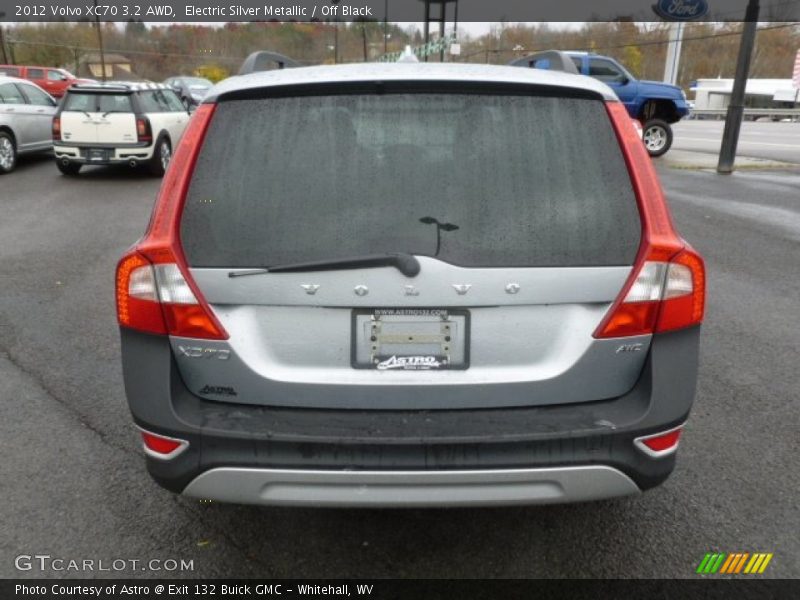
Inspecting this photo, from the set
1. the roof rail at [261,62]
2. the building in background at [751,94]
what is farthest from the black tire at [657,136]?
the building in background at [751,94]

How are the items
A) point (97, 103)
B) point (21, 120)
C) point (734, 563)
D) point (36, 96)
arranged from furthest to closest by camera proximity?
point (36, 96)
point (21, 120)
point (97, 103)
point (734, 563)

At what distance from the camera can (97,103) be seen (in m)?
12.0

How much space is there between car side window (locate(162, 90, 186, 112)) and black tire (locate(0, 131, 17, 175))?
9.90ft

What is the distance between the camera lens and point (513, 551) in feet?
8.80

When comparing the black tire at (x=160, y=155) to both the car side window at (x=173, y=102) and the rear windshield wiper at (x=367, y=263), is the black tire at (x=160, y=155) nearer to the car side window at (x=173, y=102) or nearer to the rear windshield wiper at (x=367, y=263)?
the car side window at (x=173, y=102)

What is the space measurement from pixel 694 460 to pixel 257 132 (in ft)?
8.41

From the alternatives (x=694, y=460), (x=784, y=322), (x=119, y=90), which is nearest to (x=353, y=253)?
(x=694, y=460)

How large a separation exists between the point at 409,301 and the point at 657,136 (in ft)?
51.6

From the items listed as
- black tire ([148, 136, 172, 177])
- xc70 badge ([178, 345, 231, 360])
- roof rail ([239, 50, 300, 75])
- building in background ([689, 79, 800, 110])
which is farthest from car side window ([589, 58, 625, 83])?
building in background ([689, 79, 800, 110])

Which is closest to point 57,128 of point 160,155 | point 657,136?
point 160,155

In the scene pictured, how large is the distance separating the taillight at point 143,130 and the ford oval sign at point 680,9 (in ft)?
40.9

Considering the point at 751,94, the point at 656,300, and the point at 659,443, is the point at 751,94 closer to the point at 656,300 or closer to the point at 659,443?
the point at 656,300

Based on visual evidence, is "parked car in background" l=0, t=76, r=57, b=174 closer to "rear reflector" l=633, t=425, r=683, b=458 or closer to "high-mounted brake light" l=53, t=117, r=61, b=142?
"high-mounted brake light" l=53, t=117, r=61, b=142

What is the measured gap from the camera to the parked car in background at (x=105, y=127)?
11.9 meters
